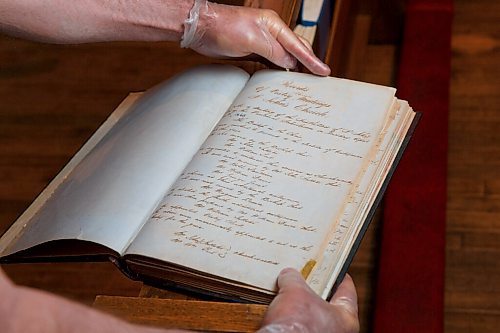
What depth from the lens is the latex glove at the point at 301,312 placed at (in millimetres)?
729

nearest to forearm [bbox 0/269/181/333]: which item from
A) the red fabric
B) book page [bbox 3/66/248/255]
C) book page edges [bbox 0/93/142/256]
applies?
book page [bbox 3/66/248/255]

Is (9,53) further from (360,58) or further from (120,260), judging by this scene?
(120,260)

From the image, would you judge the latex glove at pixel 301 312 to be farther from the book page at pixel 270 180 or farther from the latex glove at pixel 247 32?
the latex glove at pixel 247 32

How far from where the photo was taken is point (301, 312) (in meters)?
0.74

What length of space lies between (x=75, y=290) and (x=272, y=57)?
889mm

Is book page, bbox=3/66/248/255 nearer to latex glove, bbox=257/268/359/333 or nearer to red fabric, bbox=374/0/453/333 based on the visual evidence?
latex glove, bbox=257/268/359/333

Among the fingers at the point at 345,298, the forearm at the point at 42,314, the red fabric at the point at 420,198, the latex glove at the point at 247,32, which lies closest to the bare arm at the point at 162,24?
the latex glove at the point at 247,32

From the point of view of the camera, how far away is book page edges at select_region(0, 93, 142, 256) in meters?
1.00

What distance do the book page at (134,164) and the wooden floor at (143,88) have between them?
612mm

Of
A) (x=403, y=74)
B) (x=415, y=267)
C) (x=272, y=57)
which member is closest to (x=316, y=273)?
(x=272, y=57)

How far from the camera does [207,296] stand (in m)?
0.85

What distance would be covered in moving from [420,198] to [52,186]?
933 mm

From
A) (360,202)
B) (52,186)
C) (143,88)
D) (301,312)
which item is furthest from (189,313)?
(143,88)

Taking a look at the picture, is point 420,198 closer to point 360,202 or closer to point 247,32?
point 247,32
